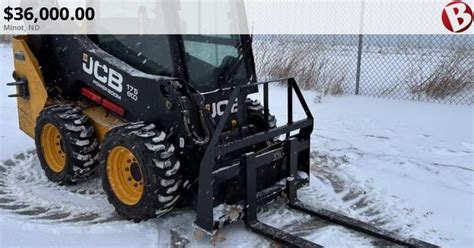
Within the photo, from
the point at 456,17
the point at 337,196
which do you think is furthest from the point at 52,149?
the point at 456,17

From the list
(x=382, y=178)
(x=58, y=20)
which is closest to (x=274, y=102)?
(x=382, y=178)

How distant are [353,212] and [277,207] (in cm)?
64

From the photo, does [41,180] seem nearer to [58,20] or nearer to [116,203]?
[116,203]

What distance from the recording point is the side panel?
4.92 meters

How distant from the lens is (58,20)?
4.92 meters

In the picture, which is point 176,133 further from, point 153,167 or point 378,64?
point 378,64

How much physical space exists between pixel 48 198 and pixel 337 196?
2.61 m

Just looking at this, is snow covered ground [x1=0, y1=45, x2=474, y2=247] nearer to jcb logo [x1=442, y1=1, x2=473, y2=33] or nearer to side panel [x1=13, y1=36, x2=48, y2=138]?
side panel [x1=13, y1=36, x2=48, y2=138]

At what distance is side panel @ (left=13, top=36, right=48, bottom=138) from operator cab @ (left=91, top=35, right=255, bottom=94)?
3.22ft

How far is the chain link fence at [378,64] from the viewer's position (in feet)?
26.6

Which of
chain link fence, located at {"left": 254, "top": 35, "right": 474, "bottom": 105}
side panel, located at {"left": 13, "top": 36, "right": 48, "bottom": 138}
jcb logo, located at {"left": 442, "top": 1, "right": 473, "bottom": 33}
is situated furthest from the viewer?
jcb logo, located at {"left": 442, "top": 1, "right": 473, "bottom": 33}

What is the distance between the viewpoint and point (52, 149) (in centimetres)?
475

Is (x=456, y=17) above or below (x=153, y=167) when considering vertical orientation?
above

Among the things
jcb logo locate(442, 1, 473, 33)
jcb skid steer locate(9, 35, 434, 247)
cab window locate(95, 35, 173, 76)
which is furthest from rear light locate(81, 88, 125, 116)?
jcb logo locate(442, 1, 473, 33)
